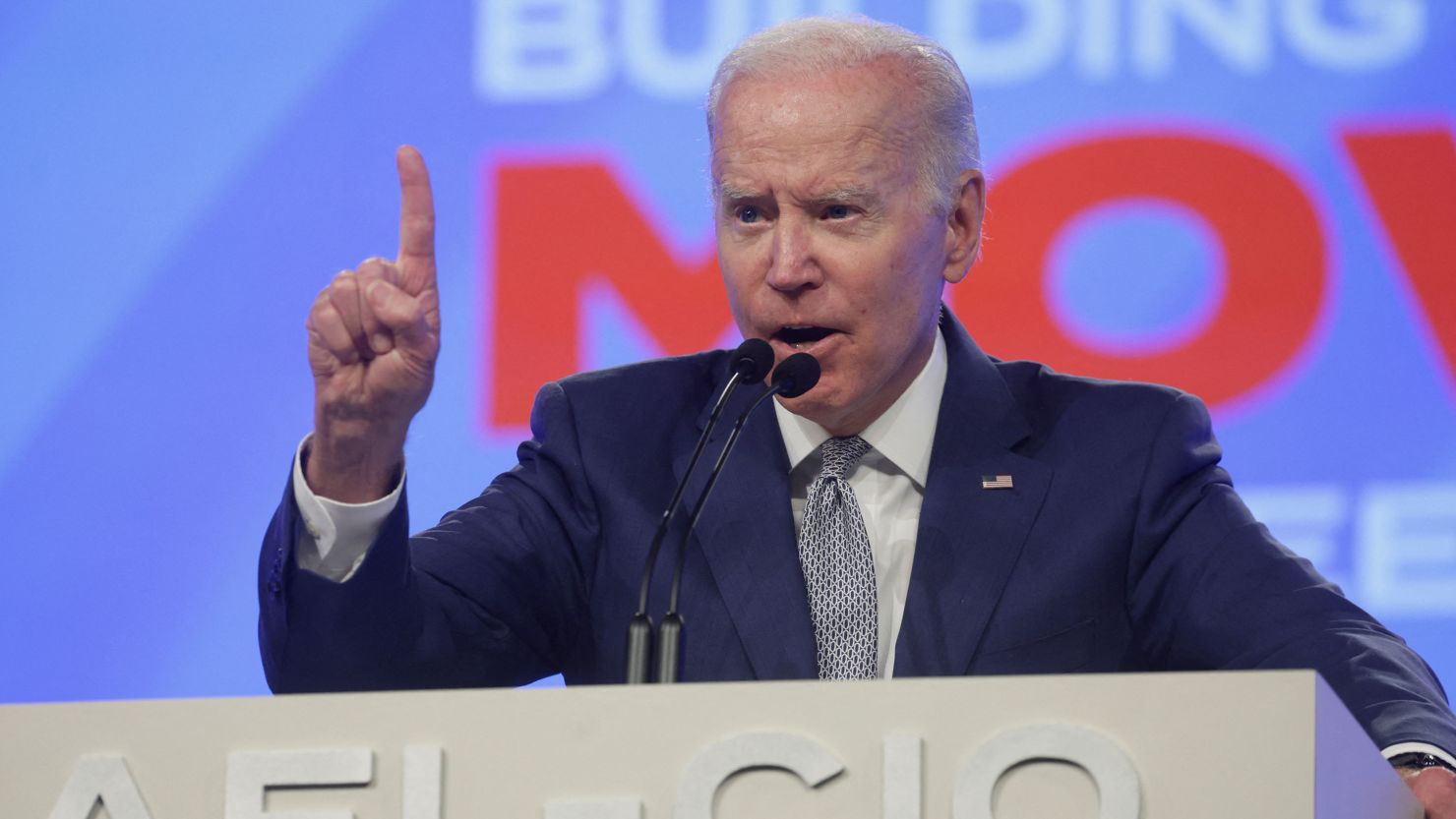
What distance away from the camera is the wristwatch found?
5.63 feet

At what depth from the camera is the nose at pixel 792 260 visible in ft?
7.38

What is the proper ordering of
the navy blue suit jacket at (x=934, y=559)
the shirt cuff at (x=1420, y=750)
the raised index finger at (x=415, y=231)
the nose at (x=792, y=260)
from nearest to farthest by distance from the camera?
the shirt cuff at (x=1420, y=750), the raised index finger at (x=415, y=231), the navy blue suit jacket at (x=934, y=559), the nose at (x=792, y=260)

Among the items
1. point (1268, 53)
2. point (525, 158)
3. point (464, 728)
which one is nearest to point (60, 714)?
point (464, 728)

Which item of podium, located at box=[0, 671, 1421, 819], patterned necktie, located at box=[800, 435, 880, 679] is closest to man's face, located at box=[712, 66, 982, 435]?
patterned necktie, located at box=[800, 435, 880, 679]

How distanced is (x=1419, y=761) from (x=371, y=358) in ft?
3.67

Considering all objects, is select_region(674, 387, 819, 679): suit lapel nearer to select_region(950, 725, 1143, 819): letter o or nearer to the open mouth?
the open mouth

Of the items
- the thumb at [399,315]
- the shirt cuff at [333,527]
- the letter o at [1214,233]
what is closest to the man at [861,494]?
the shirt cuff at [333,527]

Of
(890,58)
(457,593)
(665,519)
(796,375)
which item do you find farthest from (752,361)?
(890,58)

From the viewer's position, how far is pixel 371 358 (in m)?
1.81

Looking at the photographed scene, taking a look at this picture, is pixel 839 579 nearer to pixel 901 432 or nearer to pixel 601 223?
pixel 901 432

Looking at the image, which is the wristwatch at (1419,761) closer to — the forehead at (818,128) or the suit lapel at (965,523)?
the suit lapel at (965,523)

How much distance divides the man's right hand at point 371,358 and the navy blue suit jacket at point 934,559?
14 centimetres

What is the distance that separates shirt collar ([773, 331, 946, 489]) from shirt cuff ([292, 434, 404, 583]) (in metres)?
0.68

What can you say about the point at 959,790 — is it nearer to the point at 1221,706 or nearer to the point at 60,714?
the point at 1221,706
